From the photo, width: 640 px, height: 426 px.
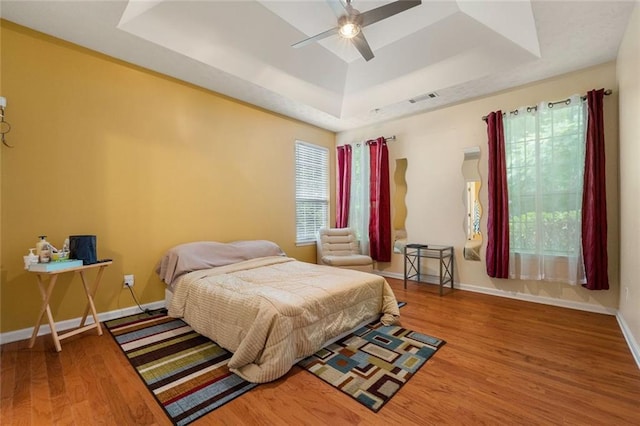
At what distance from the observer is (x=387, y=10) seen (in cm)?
213

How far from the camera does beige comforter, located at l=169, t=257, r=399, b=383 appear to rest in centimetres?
189

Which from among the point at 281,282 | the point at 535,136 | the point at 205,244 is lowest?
the point at 281,282

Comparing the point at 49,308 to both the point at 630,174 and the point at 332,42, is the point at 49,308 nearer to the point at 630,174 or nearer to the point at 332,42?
the point at 332,42

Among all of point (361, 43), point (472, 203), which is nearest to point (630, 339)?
point (472, 203)

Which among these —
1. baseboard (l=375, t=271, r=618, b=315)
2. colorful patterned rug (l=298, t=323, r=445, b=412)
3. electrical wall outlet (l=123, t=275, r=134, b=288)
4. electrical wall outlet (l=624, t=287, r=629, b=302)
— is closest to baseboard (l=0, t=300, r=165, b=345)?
electrical wall outlet (l=123, t=275, r=134, b=288)

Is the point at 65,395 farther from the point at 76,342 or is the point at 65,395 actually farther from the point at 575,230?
the point at 575,230

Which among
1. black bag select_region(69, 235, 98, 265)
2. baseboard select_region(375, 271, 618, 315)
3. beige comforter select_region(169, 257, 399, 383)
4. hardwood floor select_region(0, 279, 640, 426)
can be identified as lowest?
hardwood floor select_region(0, 279, 640, 426)

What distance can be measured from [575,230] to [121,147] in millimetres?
4953

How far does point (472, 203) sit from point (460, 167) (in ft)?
1.76

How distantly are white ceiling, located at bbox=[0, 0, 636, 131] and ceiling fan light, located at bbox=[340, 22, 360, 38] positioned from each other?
770mm

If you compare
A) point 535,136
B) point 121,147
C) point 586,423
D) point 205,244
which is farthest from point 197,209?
point 535,136

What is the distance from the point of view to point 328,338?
228 cm

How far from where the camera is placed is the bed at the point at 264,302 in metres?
1.89

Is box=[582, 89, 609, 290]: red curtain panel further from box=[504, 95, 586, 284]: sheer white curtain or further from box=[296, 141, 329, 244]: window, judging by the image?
box=[296, 141, 329, 244]: window
